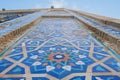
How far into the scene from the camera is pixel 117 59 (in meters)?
2.11

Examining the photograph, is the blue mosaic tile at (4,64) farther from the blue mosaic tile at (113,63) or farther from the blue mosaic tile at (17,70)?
the blue mosaic tile at (113,63)

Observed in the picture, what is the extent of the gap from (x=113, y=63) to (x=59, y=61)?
0.58 m

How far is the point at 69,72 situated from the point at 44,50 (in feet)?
2.39

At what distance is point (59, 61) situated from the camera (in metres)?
2.06

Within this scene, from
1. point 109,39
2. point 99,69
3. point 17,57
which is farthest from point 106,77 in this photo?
point 109,39

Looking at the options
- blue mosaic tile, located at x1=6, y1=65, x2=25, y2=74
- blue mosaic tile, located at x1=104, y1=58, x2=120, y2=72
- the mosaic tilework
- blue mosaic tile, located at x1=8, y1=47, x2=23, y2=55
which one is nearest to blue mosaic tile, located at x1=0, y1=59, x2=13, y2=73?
the mosaic tilework

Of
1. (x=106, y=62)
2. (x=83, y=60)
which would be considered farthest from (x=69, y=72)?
(x=106, y=62)

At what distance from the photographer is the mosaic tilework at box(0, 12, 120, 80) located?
1.74 meters

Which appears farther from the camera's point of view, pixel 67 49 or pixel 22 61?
pixel 67 49

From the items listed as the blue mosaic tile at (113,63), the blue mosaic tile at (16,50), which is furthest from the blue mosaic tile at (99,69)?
the blue mosaic tile at (16,50)

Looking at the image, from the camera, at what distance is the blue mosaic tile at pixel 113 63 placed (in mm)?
1885

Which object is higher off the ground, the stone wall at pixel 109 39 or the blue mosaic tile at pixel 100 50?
the stone wall at pixel 109 39

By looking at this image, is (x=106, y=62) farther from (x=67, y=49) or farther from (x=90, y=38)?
(x=90, y=38)

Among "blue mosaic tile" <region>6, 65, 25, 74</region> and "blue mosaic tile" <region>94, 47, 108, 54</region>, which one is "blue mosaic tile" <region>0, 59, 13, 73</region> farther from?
"blue mosaic tile" <region>94, 47, 108, 54</region>
